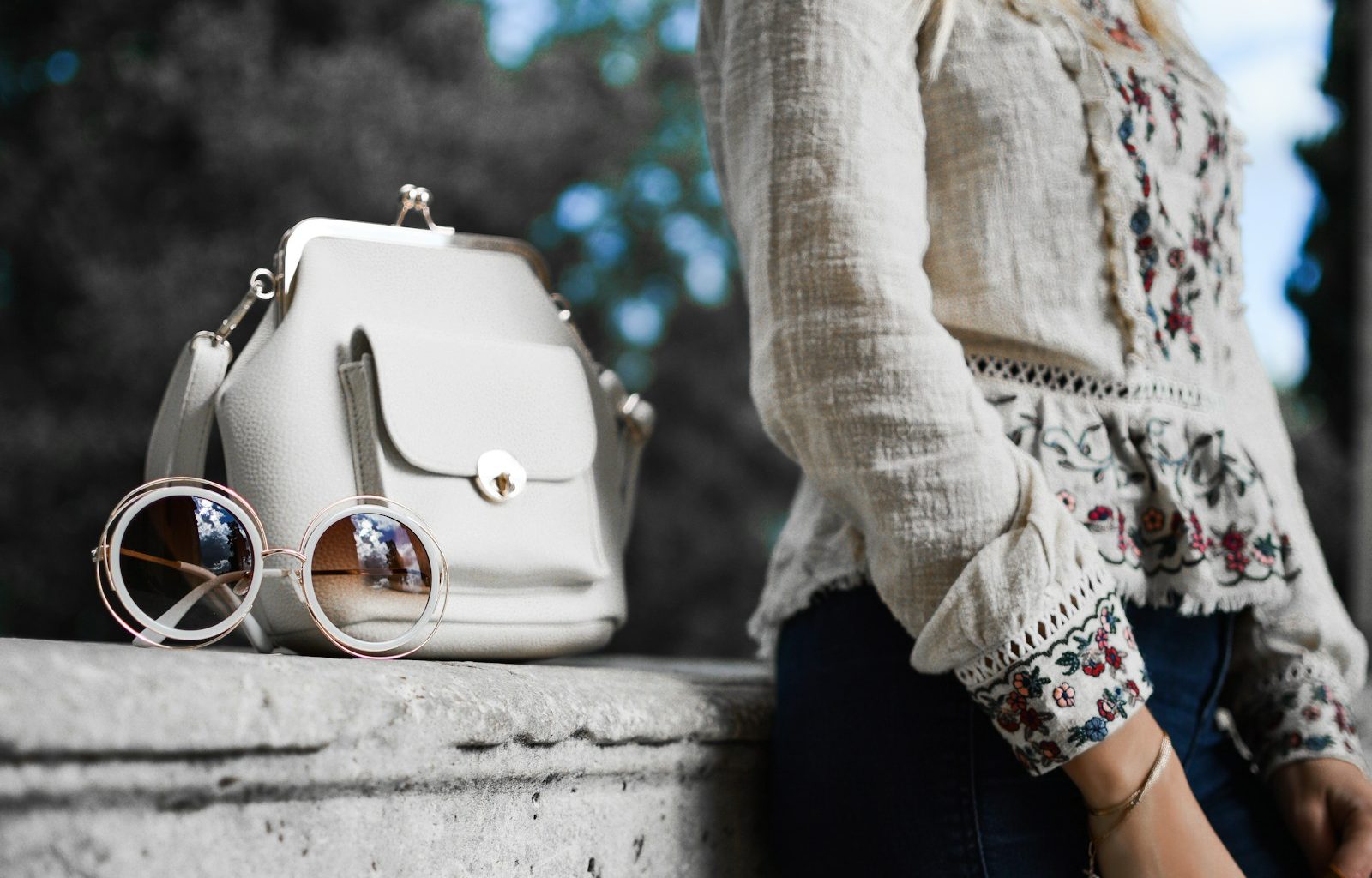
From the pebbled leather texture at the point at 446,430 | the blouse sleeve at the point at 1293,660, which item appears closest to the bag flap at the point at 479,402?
the pebbled leather texture at the point at 446,430

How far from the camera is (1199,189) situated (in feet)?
3.10

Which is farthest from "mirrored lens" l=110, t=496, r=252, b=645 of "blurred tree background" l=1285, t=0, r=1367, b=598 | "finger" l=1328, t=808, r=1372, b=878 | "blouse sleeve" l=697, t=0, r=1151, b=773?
"blurred tree background" l=1285, t=0, r=1367, b=598

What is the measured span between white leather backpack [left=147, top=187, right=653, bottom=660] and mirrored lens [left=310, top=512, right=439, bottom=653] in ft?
0.04

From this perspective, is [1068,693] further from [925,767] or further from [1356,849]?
[1356,849]

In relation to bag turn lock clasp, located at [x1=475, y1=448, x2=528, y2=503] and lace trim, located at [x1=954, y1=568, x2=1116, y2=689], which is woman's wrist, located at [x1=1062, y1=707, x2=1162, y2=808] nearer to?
lace trim, located at [x1=954, y1=568, x2=1116, y2=689]

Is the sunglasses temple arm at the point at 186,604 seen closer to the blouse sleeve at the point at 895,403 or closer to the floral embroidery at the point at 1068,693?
the blouse sleeve at the point at 895,403

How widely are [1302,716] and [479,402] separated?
72 centimetres

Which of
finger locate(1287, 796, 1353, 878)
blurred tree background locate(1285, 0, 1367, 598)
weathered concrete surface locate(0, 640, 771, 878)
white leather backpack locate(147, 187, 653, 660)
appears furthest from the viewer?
blurred tree background locate(1285, 0, 1367, 598)

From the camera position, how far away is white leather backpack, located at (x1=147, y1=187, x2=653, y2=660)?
74 cm

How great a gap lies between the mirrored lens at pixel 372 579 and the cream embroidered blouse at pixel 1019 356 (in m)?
0.26

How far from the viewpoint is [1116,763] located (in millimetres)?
683

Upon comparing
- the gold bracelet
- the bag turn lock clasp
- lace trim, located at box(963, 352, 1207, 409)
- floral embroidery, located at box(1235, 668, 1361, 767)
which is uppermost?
lace trim, located at box(963, 352, 1207, 409)

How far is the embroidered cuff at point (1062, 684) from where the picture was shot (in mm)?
668

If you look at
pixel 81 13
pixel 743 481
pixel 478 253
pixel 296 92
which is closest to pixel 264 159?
pixel 296 92
